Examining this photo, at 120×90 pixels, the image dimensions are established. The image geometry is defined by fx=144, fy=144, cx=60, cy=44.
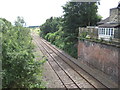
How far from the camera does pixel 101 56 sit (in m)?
13.5

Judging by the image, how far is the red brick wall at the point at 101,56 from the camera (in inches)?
451

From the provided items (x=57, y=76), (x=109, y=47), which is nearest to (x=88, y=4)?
(x=109, y=47)

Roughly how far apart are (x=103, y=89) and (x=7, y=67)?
6.56 meters

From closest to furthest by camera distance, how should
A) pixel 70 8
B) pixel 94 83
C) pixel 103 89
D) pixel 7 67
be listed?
1. pixel 7 67
2. pixel 103 89
3. pixel 94 83
4. pixel 70 8

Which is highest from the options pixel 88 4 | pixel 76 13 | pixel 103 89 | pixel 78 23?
pixel 88 4

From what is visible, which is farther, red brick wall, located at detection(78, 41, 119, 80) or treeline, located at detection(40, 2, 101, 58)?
treeline, located at detection(40, 2, 101, 58)

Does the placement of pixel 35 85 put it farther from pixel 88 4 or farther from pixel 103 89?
pixel 88 4

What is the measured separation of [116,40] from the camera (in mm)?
11609

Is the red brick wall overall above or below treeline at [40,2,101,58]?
below

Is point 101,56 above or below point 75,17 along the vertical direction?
below

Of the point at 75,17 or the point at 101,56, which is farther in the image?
the point at 75,17

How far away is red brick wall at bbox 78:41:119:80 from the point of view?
37.6 feet

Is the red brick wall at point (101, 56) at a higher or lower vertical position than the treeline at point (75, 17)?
lower

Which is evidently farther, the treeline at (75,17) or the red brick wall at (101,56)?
the treeline at (75,17)
